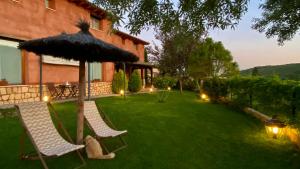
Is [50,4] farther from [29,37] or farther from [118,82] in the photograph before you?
[118,82]

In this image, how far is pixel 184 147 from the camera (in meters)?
7.05

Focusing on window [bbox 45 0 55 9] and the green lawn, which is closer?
the green lawn

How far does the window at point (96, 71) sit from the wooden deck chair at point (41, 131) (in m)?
17.2

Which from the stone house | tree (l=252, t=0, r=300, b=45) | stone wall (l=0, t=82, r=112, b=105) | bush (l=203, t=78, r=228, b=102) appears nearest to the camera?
tree (l=252, t=0, r=300, b=45)

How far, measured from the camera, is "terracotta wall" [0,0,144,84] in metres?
14.4

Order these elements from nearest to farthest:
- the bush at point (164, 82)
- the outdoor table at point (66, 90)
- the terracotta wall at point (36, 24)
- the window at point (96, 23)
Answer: the terracotta wall at point (36, 24) → the outdoor table at point (66, 90) → the window at point (96, 23) → the bush at point (164, 82)

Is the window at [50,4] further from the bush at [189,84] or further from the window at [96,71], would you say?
the bush at [189,84]

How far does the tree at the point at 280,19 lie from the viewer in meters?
7.44

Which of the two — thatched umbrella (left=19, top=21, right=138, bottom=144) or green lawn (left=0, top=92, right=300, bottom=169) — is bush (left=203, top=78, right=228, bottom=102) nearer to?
green lawn (left=0, top=92, right=300, bottom=169)

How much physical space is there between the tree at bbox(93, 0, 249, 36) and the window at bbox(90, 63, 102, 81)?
57.3 ft

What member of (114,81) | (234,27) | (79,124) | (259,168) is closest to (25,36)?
(114,81)

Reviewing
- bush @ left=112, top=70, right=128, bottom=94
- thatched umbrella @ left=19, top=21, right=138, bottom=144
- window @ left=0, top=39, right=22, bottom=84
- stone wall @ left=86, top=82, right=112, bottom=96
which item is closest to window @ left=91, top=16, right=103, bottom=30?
bush @ left=112, top=70, right=128, bottom=94

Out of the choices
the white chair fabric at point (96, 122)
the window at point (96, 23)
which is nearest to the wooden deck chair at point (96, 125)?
the white chair fabric at point (96, 122)

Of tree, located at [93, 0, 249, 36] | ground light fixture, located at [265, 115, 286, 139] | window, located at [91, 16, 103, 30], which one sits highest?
window, located at [91, 16, 103, 30]
